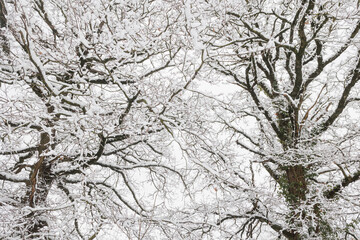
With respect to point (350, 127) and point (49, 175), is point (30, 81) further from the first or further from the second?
point (350, 127)

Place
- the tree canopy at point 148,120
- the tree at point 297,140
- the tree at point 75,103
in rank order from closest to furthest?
1. the tree at point 75,103
2. the tree canopy at point 148,120
3. the tree at point 297,140

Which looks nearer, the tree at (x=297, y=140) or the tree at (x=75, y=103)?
the tree at (x=75, y=103)

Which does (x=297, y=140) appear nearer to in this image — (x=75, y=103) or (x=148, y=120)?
(x=148, y=120)

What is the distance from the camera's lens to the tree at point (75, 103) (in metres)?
3.82

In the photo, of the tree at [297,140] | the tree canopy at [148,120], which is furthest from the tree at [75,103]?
the tree at [297,140]

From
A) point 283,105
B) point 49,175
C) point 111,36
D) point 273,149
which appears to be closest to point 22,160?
point 49,175

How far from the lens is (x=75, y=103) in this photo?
165 inches

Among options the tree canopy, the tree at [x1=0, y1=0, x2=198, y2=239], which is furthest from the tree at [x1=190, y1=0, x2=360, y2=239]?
the tree at [x1=0, y1=0, x2=198, y2=239]

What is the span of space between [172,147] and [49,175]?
11.1 ft

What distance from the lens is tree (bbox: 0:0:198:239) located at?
3.82m

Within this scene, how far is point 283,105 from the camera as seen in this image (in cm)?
741

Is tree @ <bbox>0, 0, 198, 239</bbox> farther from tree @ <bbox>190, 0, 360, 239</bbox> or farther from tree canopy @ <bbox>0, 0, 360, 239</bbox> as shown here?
tree @ <bbox>190, 0, 360, 239</bbox>

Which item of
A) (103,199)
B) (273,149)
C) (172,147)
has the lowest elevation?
(103,199)

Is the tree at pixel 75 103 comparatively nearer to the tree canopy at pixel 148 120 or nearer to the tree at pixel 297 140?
the tree canopy at pixel 148 120
